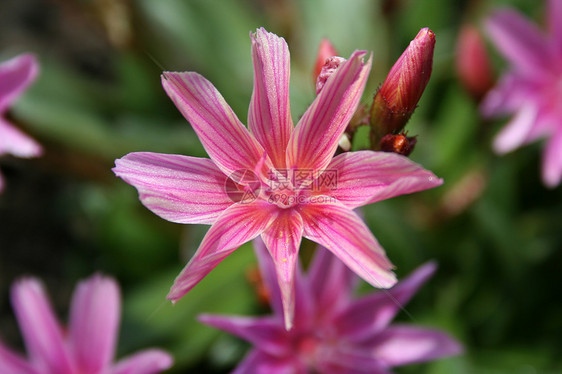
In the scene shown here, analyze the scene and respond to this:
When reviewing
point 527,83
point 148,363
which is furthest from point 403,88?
point 527,83

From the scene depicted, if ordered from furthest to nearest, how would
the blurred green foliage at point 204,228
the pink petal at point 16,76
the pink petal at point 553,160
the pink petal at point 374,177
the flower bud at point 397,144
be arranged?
the blurred green foliage at point 204,228 → the pink petal at point 553,160 → the pink petal at point 16,76 → the flower bud at point 397,144 → the pink petal at point 374,177

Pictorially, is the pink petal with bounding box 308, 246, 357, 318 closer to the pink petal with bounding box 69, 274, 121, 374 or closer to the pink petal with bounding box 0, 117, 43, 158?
the pink petal with bounding box 69, 274, 121, 374

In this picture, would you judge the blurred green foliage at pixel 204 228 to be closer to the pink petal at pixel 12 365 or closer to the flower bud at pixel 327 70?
the pink petal at pixel 12 365

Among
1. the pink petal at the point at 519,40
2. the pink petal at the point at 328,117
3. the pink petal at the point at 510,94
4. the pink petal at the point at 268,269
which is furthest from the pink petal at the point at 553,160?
the pink petal at the point at 328,117

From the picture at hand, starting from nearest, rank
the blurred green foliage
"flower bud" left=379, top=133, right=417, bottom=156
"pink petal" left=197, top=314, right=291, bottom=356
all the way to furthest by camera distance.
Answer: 1. "flower bud" left=379, top=133, right=417, bottom=156
2. "pink petal" left=197, top=314, right=291, bottom=356
3. the blurred green foliage

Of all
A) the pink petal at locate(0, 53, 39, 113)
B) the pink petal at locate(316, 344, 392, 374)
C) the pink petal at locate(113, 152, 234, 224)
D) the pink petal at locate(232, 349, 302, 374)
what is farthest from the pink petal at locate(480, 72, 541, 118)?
the pink petal at locate(0, 53, 39, 113)

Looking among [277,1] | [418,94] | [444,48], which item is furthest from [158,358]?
[277,1]
